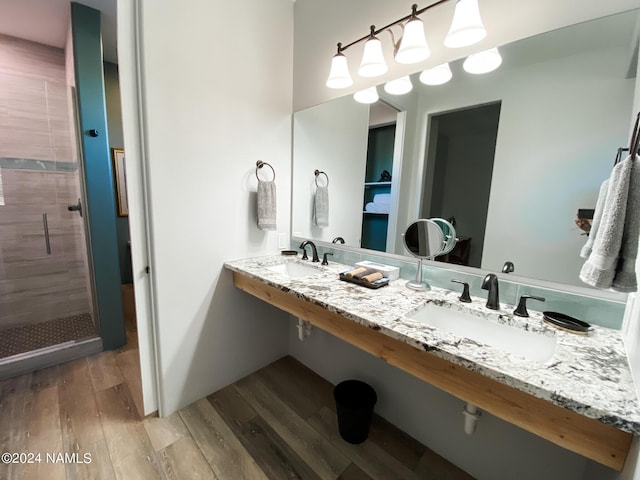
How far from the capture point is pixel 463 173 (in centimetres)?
125

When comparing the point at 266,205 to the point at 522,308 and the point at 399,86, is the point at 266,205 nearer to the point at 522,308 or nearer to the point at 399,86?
the point at 399,86

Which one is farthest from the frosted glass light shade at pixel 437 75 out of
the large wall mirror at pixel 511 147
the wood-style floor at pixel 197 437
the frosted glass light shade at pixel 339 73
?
the wood-style floor at pixel 197 437

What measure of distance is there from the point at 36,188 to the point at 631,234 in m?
3.53

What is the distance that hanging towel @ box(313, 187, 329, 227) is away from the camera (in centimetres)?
188

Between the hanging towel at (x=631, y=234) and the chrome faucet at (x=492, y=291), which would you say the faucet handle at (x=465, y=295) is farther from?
the hanging towel at (x=631, y=234)

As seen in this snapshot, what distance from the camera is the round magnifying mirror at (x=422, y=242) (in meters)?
1.26

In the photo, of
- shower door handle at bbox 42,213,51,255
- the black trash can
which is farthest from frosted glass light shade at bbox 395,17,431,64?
shower door handle at bbox 42,213,51,255

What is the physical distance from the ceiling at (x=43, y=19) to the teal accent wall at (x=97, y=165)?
0.50ft

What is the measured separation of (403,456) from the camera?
133 centimetres

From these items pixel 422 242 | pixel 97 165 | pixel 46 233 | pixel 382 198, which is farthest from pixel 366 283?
pixel 46 233

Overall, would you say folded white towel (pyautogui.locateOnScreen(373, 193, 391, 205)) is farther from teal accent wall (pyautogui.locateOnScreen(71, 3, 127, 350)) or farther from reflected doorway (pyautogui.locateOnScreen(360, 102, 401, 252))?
teal accent wall (pyautogui.locateOnScreen(71, 3, 127, 350))

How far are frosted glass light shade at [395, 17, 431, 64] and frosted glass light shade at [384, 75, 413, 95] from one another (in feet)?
0.60

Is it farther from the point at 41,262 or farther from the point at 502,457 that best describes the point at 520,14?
the point at 41,262

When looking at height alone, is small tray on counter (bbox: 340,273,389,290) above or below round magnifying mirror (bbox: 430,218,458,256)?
below
